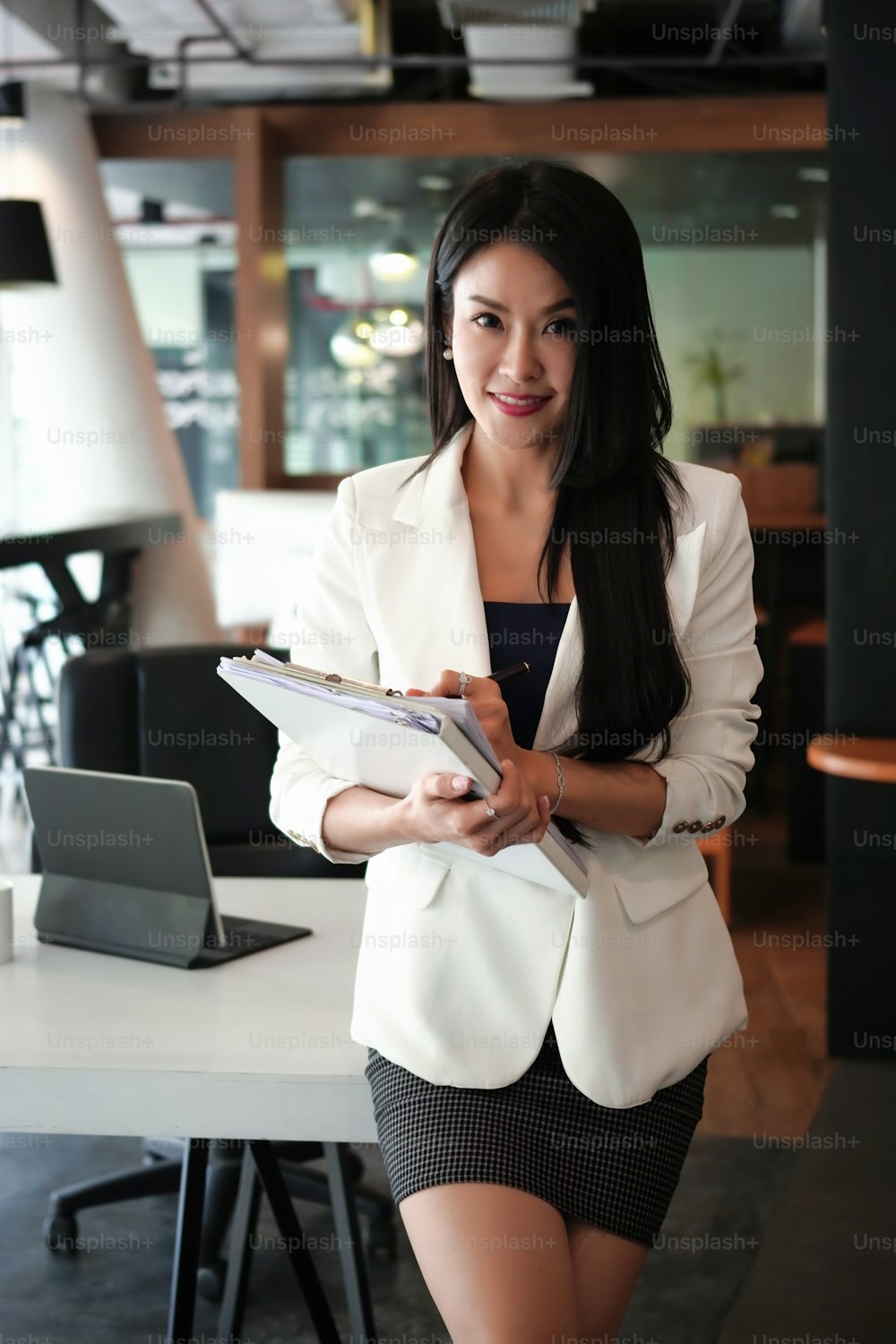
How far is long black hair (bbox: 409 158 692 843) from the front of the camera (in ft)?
5.44

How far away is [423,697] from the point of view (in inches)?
53.1

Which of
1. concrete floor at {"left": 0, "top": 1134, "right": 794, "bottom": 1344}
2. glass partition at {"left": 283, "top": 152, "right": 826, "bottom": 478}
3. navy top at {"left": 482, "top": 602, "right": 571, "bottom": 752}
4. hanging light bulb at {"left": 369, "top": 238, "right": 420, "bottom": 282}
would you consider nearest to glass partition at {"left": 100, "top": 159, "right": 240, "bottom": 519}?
glass partition at {"left": 283, "top": 152, "right": 826, "bottom": 478}

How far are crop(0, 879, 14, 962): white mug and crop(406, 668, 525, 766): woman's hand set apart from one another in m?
0.81

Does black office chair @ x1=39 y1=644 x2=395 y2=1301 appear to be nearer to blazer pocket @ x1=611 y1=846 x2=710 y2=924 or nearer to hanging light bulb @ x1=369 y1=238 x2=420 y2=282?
blazer pocket @ x1=611 y1=846 x2=710 y2=924

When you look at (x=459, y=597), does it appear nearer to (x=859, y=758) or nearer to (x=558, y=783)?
(x=558, y=783)

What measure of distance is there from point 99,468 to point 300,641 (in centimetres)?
609

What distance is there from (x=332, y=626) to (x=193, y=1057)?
0.54 m

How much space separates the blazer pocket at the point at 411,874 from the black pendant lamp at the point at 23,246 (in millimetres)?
4943

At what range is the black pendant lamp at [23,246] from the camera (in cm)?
595

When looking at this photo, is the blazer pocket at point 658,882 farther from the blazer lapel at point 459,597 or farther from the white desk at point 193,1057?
the white desk at point 193,1057

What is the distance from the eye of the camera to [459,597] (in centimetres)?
173

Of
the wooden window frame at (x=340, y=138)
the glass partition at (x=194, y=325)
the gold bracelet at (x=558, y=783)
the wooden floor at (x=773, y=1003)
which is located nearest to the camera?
the gold bracelet at (x=558, y=783)

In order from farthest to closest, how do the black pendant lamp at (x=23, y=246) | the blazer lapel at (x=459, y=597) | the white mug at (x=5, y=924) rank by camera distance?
the black pendant lamp at (x=23, y=246) < the white mug at (x=5, y=924) < the blazer lapel at (x=459, y=597)

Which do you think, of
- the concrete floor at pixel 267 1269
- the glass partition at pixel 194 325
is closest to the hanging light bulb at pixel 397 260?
the glass partition at pixel 194 325
